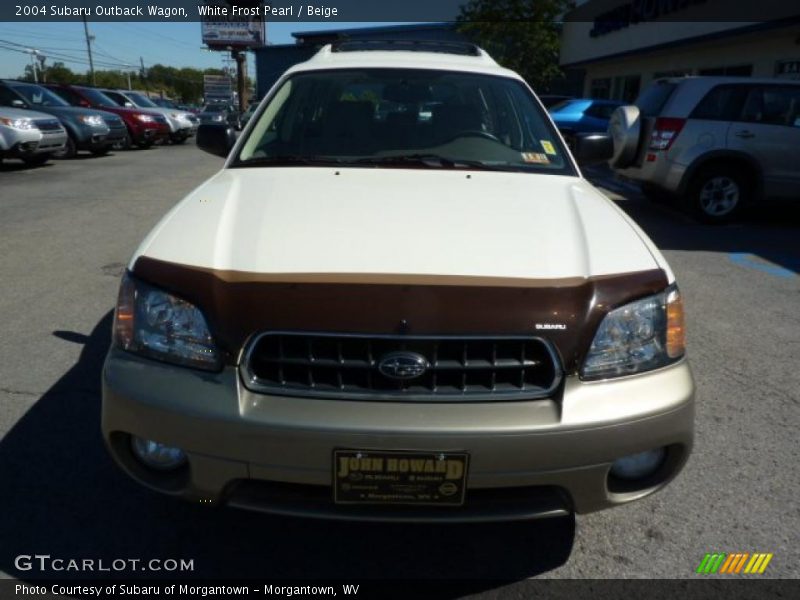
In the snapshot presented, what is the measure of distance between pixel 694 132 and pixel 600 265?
269 inches

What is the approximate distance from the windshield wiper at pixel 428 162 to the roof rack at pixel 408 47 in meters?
1.56

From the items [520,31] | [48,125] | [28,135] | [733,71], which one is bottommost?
[28,135]

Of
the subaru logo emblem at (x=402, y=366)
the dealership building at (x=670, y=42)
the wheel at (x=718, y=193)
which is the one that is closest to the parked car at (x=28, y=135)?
the wheel at (x=718, y=193)

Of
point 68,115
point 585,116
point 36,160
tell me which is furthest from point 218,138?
point 585,116

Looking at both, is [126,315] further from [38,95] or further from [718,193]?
[38,95]

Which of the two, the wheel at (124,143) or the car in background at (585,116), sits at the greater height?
the car in background at (585,116)

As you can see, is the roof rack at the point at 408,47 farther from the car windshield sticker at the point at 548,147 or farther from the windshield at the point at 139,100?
the windshield at the point at 139,100

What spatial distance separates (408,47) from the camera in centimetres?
459

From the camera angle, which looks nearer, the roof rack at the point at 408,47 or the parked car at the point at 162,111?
the roof rack at the point at 408,47

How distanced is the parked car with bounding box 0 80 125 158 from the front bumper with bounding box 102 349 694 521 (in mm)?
13526

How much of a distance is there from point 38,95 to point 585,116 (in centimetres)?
→ 1254

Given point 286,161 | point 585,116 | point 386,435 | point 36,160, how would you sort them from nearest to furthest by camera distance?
point 386,435 < point 286,161 < point 36,160 < point 585,116

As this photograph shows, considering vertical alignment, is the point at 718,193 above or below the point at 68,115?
below

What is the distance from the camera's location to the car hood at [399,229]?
6.54 feet
